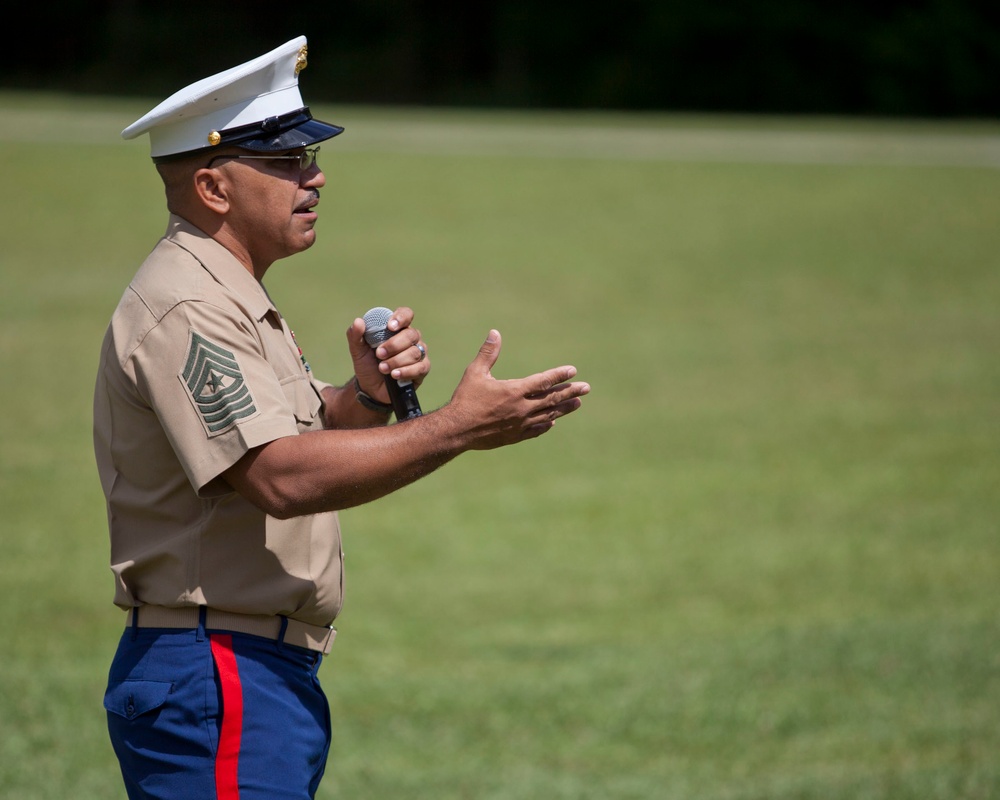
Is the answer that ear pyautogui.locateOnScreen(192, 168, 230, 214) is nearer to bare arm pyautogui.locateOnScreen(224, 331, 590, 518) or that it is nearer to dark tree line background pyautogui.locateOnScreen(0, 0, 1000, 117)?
bare arm pyautogui.locateOnScreen(224, 331, 590, 518)

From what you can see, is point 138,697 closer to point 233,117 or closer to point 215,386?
point 215,386

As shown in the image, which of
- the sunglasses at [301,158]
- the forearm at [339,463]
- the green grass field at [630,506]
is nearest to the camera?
the forearm at [339,463]

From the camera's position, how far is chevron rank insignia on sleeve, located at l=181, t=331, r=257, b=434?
2336 millimetres

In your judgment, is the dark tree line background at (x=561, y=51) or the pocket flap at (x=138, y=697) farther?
the dark tree line background at (x=561, y=51)

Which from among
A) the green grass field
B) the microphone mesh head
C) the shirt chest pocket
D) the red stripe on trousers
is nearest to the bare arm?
the shirt chest pocket

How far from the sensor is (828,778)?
4.80m

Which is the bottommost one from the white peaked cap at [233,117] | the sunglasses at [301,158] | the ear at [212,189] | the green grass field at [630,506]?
the green grass field at [630,506]

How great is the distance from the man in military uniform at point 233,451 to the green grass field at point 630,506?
7.67 feet

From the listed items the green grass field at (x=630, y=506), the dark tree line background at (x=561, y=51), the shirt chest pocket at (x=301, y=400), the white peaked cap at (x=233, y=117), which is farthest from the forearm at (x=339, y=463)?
the dark tree line background at (x=561, y=51)

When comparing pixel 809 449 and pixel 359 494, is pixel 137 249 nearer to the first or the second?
pixel 809 449

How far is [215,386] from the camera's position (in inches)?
92.6

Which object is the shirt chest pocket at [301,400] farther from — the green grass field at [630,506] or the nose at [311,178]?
the green grass field at [630,506]

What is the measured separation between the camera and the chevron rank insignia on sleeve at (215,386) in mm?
2336

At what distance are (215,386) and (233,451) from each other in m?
0.13
